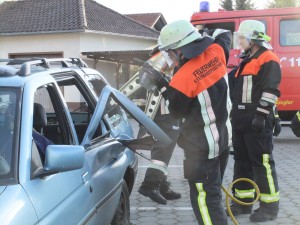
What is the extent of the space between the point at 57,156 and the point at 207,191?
1423 mm

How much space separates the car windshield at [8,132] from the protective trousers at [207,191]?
144cm

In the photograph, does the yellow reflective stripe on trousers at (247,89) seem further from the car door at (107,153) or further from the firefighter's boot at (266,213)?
the car door at (107,153)

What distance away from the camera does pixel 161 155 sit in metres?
5.45

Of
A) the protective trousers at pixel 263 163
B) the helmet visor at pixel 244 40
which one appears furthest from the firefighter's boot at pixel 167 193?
the helmet visor at pixel 244 40

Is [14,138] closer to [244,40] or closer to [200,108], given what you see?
[200,108]

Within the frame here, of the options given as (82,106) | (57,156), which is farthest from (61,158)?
(82,106)

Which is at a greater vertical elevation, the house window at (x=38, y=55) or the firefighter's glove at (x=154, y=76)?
the house window at (x=38, y=55)

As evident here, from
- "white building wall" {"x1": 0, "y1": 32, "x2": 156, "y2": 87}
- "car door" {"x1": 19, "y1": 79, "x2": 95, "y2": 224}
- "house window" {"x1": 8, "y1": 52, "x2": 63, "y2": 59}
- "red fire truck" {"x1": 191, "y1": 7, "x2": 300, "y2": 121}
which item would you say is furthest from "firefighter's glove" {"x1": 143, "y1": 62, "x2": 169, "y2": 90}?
"house window" {"x1": 8, "y1": 52, "x2": 63, "y2": 59}

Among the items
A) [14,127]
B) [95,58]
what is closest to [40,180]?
[14,127]

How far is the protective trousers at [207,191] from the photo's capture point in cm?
341

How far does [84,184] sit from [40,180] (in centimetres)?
56

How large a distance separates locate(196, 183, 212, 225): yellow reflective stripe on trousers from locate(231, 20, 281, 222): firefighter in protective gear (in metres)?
1.37

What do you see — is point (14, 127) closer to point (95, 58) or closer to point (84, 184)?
point (84, 184)

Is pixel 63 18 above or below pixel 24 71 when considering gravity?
above
